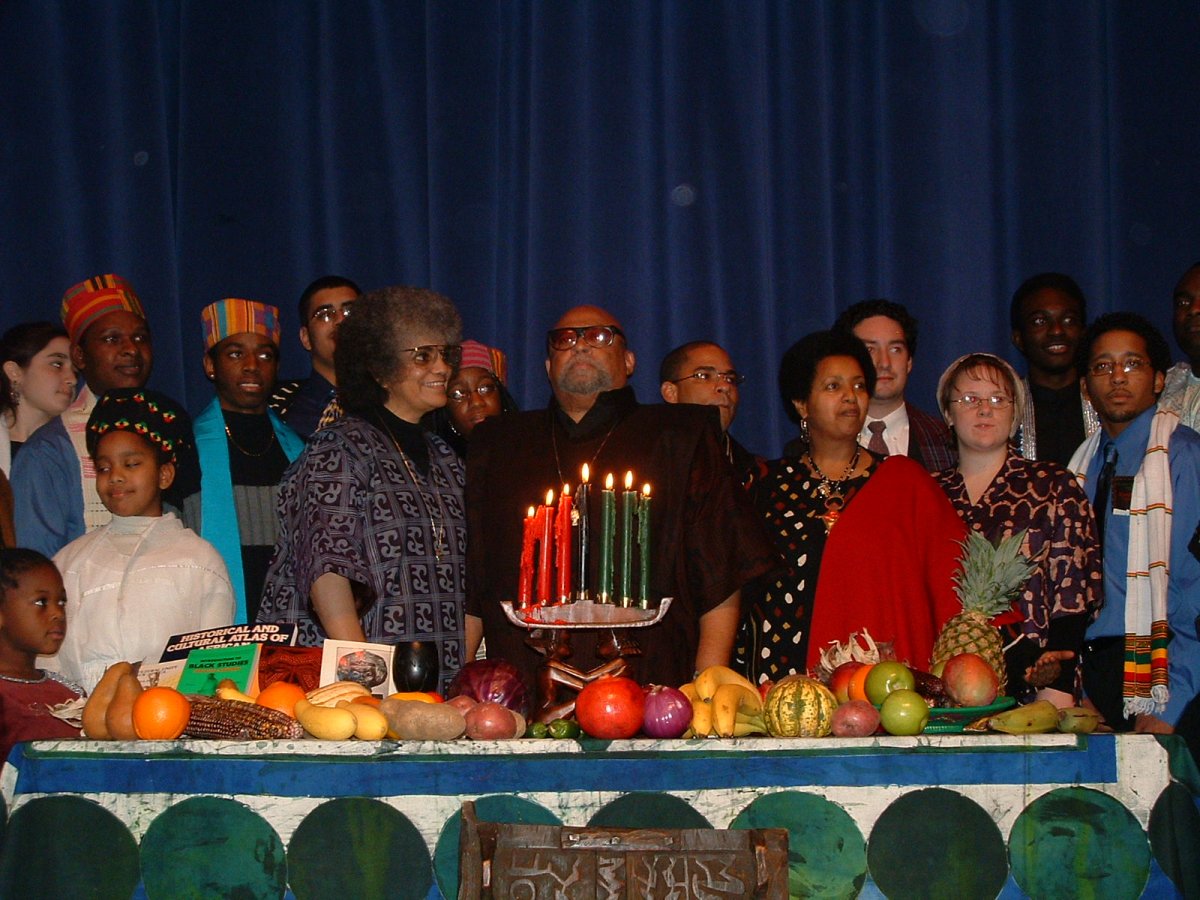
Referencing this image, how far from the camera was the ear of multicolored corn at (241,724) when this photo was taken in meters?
2.20

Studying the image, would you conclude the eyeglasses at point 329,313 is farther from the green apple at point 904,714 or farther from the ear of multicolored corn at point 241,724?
the green apple at point 904,714

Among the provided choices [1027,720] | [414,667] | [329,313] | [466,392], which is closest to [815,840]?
[1027,720]

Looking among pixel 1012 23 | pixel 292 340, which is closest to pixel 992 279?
pixel 1012 23

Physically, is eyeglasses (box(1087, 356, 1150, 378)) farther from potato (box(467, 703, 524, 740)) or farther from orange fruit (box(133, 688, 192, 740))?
orange fruit (box(133, 688, 192, 740))

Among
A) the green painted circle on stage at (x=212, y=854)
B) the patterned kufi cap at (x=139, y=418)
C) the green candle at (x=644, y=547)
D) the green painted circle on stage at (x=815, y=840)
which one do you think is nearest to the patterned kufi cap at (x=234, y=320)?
the patterned kufi cap at (x=139, y=418)

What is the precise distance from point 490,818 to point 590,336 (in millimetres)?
1479

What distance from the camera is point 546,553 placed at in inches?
92.1

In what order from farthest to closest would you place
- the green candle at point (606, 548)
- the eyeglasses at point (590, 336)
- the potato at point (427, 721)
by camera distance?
the eyeglasses at point (590, 336)
the green candle at point (606, 548)
the potato at point (427, 721)

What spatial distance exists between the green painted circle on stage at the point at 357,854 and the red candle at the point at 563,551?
0.47 meters

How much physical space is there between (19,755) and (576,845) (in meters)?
1.00

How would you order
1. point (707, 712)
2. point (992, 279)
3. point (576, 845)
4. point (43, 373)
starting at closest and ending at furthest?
1. point (576, 845)
2. point (707, 712)
3. point (43, 373)
4. point (992, 279)

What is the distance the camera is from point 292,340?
205 inches

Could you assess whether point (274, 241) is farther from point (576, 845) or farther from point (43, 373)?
point (576, 845)

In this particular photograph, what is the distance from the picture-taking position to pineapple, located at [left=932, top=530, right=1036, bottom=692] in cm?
263
